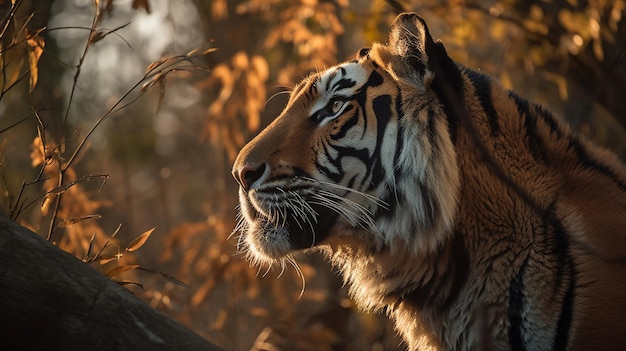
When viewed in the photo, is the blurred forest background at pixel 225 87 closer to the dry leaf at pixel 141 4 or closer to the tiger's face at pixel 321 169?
the dry leaf at pixel 141 4

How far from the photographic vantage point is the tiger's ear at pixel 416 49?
2.74 meters

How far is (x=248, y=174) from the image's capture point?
2863 millimetres

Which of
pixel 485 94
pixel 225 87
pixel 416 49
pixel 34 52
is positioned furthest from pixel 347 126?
pixel 225 87

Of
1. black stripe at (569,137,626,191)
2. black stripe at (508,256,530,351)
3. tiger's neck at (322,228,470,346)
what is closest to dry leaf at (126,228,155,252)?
tiger's neck at (322,228,470,346)

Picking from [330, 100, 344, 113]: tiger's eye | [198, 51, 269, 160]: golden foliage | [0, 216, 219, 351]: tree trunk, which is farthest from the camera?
[198, 51, 269, 160]: golden foliage

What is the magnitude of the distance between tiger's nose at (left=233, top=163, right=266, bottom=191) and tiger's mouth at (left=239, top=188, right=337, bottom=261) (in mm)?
33

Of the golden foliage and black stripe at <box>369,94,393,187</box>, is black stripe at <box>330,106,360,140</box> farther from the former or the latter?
the golden foliage

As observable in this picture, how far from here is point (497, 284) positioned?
2621mm

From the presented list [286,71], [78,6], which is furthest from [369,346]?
[78,6]

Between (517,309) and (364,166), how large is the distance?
2.28 ft

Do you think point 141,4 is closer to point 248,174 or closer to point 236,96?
point 248,174

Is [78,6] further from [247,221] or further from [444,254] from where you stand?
[444,254]

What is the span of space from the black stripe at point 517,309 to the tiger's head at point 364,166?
0.27 m

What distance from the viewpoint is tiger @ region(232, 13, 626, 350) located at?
101 inches
